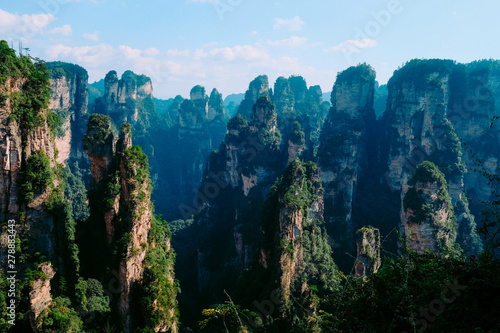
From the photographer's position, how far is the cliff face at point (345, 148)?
4478 centimetres

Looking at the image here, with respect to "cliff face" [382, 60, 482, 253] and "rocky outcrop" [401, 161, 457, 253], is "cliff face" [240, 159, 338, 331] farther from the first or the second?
"cliff face" [382, 60, 482, 253]

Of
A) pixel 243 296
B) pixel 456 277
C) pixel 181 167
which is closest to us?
pixel 456 277

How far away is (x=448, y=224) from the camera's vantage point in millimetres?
31469

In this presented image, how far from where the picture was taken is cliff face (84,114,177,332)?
1995cm

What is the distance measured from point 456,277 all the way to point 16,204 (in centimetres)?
2062

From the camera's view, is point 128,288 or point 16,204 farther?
point 128,288

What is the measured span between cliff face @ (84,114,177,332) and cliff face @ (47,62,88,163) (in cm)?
4788

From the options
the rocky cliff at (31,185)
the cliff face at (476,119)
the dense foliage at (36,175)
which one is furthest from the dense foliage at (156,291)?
the cliff face at (476,119)

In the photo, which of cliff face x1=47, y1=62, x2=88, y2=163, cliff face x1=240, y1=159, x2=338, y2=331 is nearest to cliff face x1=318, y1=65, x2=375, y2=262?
cliff face x1=240, y1=159, x2=338, y2=331

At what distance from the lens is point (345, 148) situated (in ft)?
167

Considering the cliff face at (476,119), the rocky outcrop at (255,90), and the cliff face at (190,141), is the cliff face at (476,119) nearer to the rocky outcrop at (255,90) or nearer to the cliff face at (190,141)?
the rocky outcrop at (255,90)

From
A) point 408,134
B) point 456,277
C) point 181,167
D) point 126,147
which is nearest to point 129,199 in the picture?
point 126,147

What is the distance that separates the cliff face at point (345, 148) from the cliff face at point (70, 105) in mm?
52193

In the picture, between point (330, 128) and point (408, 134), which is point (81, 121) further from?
point (408, 134)
